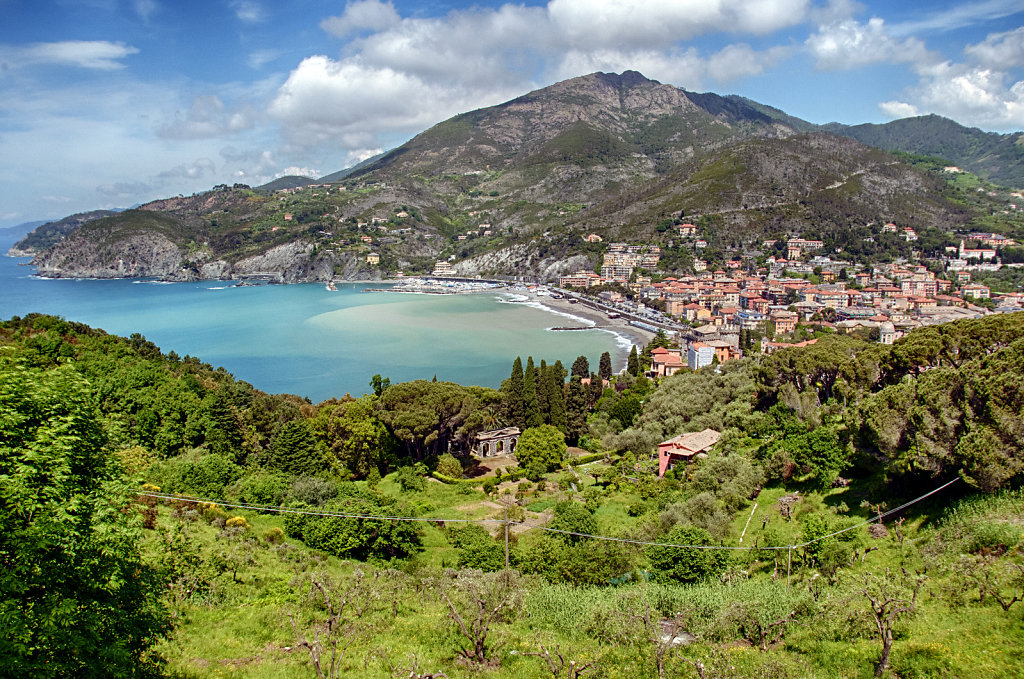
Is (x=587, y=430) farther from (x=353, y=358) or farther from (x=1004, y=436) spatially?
(x=353, y=358)

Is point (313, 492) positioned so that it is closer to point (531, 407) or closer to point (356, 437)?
point (356, 437)

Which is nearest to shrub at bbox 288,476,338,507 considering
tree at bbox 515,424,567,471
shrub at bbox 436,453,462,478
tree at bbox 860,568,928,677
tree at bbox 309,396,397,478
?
tree at bbox 309,396,397,478

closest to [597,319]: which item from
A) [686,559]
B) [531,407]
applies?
[531,407]

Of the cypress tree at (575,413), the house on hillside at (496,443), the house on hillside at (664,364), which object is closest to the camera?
the house on hillside at (496,443)

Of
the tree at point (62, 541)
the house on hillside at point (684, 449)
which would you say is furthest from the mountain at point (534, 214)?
the tree at point (62, 541)

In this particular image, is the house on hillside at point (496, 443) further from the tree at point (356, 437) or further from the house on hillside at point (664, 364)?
the house on hillside at point (664, 364)

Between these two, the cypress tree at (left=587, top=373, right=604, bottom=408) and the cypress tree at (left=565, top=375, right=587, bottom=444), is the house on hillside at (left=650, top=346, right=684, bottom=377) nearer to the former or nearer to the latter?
the cypress tree at (left=587, top=373, right=604, bottom=408)
